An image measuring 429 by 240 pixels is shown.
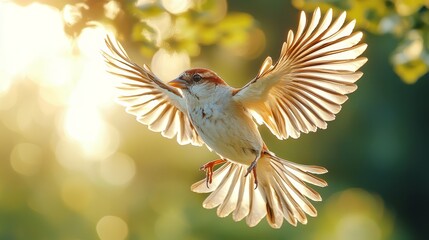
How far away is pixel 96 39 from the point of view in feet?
10.2

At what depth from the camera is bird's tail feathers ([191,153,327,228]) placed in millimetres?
2984

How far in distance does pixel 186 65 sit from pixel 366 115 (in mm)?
7052

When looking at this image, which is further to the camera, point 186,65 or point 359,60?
point 186,65

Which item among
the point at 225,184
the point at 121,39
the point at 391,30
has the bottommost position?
the point at 225,184

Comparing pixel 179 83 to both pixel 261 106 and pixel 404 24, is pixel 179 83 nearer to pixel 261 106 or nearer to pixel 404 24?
pixel 261 106

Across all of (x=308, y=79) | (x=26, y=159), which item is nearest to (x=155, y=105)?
(x=308, y=79)

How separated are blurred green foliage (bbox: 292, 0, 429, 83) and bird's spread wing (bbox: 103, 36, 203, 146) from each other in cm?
81

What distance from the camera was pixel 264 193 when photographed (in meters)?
3.13

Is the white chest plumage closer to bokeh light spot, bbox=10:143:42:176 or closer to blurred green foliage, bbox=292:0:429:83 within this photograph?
blurred green foliage, bbox=292:0:429:83

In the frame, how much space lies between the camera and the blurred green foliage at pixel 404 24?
362 cm

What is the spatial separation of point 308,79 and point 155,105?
2.54 ft

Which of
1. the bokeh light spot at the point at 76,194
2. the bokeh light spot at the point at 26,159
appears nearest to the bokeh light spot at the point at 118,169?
the bokeh light spot at the point at 76,194

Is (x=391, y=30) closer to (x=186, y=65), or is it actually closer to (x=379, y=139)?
(x=186, y=65)

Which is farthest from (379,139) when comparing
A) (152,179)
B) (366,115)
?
(152,179)
